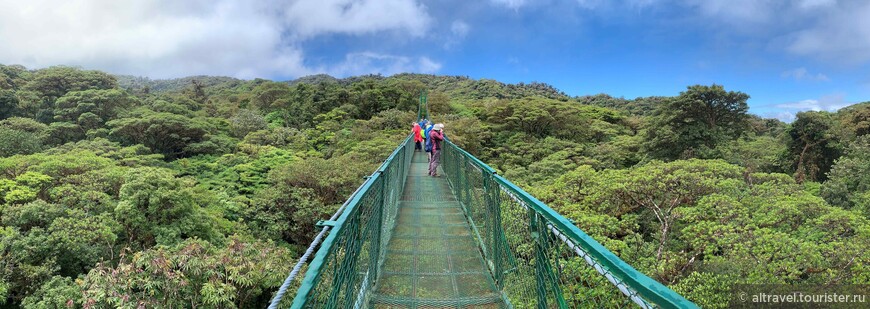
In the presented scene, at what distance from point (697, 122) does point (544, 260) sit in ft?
58.1

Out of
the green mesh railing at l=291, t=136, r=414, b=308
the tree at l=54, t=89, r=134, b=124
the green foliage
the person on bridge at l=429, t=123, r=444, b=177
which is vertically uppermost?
the tree at l=54, t=89, r=134, b=124

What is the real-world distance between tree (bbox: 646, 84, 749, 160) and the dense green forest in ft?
0.25

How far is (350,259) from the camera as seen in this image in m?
2.02

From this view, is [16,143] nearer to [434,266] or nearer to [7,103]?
[7,103]

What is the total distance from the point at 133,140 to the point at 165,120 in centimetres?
229

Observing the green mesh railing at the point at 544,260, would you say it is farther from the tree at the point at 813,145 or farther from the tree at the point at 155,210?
the tree at the point at 813,145

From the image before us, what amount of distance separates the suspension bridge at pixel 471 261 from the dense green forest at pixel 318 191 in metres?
3.20

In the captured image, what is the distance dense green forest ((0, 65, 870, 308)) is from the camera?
5.43 meters

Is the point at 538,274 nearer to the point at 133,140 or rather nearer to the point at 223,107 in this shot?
the point at 133,140

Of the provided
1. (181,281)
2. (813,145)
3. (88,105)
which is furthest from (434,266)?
(88,105)

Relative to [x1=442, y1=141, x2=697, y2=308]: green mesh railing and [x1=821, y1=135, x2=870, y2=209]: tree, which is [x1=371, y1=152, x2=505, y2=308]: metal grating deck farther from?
[x1=821, y1=135, x2=870, y2=209]: tree

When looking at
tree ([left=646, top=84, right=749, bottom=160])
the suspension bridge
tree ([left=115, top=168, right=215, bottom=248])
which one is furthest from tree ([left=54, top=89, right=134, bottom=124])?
tree ([left=646, top=84, right=749, bottom=160])

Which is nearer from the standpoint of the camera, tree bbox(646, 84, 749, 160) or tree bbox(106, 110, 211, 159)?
tree bbox(646, 84, 749, 160)

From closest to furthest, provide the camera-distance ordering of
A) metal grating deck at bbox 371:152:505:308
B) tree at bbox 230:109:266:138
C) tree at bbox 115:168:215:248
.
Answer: metal grating deck at bbox 371:152:505:308 < tree at bbox 115:168:215:248 < tree at bbox 230:109:266:138
